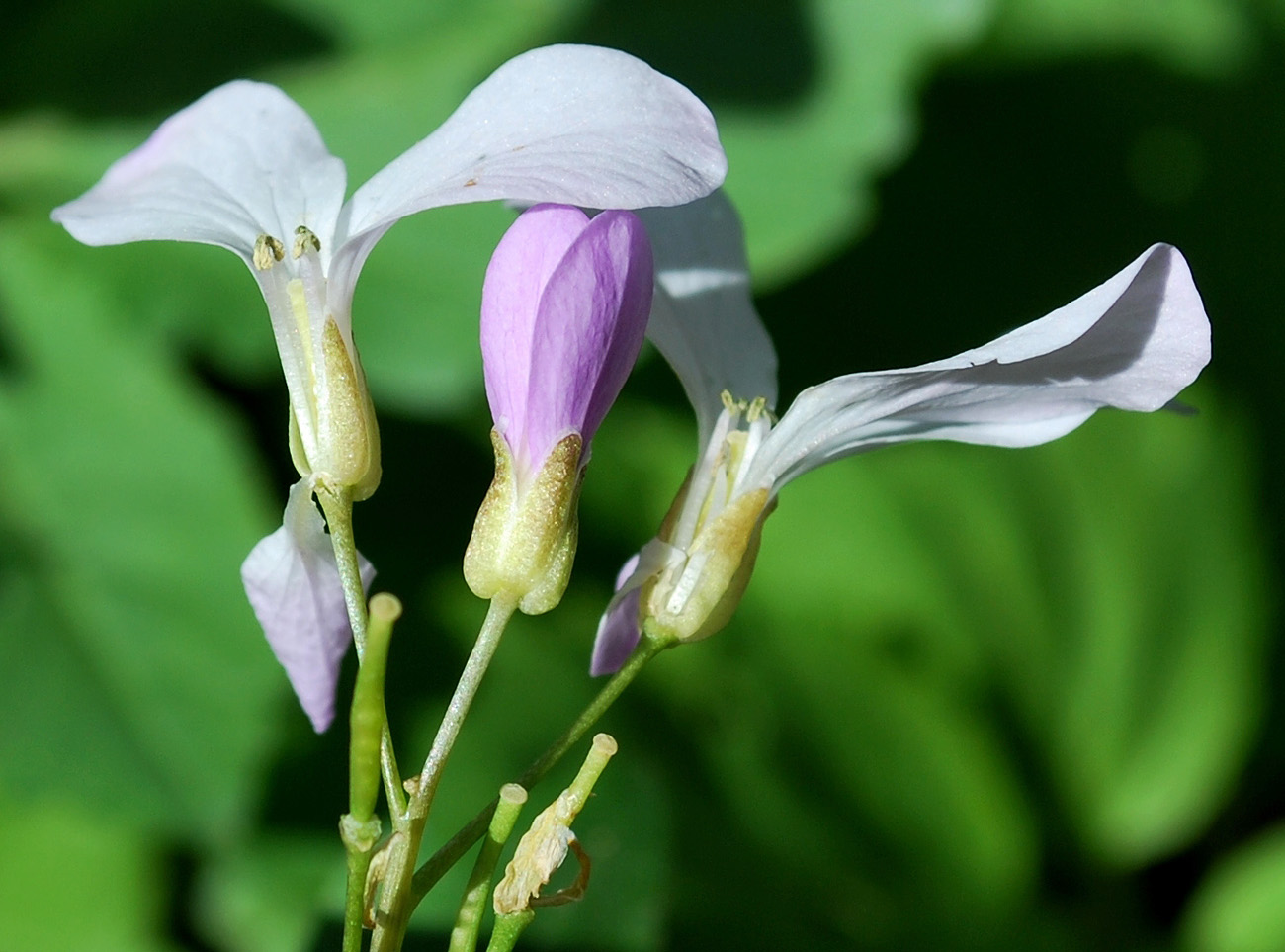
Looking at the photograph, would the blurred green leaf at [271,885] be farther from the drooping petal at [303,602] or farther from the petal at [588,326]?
the petal at [588,326]

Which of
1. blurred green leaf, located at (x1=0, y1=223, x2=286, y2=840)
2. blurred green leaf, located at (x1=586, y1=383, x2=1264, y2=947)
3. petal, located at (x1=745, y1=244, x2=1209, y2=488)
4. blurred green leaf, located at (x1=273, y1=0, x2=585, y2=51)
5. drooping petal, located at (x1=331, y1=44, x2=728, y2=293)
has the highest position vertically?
blurred green leaf, located at (x1=273, y1=0, x2=585, y2=51)

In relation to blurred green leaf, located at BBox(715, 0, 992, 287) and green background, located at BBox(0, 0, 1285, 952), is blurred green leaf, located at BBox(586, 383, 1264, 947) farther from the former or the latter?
blurred green leaf, located at BBox(715, 0, 992, 287)

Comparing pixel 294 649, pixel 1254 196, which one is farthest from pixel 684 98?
pixel 1254 196

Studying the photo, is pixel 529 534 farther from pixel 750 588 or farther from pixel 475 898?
pixel 750 588

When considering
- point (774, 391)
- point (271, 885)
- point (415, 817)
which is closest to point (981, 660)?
point (271, 885)

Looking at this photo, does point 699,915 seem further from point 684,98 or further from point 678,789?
point 684,98

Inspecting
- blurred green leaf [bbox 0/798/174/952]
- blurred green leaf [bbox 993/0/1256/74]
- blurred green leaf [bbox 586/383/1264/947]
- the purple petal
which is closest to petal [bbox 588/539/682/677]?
the purple petal

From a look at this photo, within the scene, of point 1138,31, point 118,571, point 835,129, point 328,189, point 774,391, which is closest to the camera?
point 328,189
